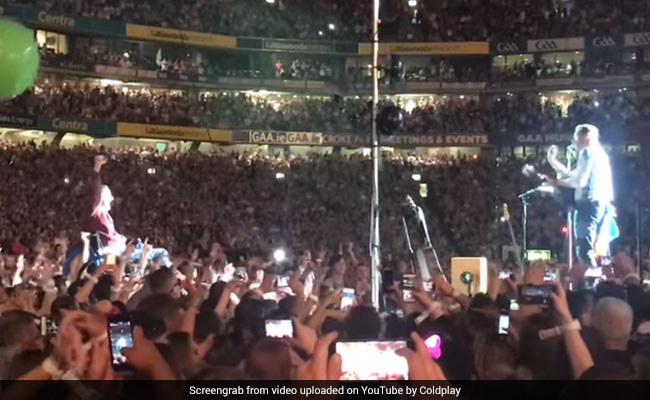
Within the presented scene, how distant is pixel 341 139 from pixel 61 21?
37.2 ft

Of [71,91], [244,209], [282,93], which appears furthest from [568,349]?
Answer: [282,93]

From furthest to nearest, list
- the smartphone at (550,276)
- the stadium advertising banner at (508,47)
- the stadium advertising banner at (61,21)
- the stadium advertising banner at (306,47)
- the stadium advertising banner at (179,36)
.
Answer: the stadium advertising banner at (306,47) → the stadium advertising banner at (508,47) → the stadium advertising banner at (179,36) → the stadium advertising banner at (61,21) → the smartphone at (550,276)

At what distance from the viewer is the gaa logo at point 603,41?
1449 inches

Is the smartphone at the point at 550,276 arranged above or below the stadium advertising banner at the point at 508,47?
below

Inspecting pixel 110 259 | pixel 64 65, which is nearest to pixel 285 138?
pixel 64 65

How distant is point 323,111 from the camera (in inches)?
1519

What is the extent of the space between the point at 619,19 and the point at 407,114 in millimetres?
9119

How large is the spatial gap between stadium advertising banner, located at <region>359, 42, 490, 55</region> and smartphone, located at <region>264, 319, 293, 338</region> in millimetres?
33018

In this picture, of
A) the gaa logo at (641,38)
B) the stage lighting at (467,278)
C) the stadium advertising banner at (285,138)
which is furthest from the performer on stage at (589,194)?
the gaa logo at (641,38)

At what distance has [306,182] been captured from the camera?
34438 millimetres

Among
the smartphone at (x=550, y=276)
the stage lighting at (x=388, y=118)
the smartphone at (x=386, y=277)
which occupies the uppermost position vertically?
the stage lighting at (x=388, y=118)

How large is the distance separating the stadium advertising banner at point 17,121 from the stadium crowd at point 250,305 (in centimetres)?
74

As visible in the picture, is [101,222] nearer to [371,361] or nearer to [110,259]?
[110,259]

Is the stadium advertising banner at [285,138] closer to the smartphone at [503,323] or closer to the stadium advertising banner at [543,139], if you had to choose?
the stadium advertising banner at [543,139]
